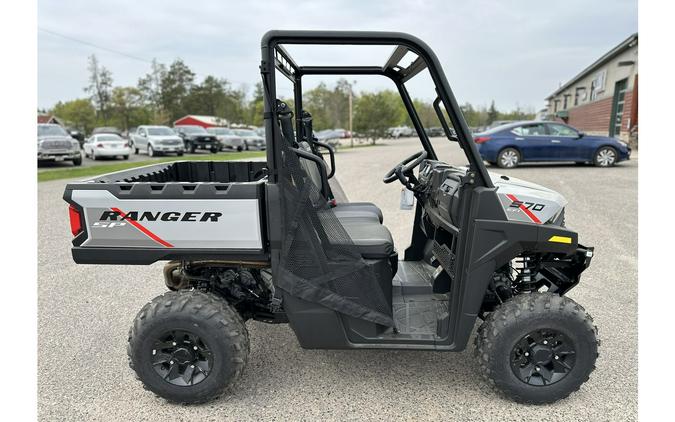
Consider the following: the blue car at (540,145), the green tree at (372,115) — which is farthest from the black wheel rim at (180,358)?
the green tree at (372,115)

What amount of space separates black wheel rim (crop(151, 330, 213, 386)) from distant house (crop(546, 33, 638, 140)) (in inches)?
856

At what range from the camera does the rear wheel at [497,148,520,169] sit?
12.1m

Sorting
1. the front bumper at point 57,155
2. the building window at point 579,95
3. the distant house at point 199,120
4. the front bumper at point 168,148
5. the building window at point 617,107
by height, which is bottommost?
the front bumper at point 57,155

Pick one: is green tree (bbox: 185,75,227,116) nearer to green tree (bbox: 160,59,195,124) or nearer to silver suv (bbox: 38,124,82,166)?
green tree (bbox: 160,59,195,124)

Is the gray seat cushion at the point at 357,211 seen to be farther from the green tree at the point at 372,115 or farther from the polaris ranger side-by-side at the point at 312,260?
the green tree at the point at 372,115

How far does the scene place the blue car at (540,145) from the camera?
1204cm

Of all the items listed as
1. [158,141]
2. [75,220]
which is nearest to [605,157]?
[75,220]

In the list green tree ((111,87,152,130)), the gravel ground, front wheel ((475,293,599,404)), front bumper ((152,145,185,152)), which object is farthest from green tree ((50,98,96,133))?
front wheel ((475,293,599,404))

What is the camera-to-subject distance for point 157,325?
2512mm

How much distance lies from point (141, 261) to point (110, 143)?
64.0 feet

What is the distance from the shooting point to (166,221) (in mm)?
2475

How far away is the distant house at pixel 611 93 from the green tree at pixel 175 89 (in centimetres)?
4654

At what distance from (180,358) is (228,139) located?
23901mm

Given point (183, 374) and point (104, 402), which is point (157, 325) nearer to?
point (183, 374)
